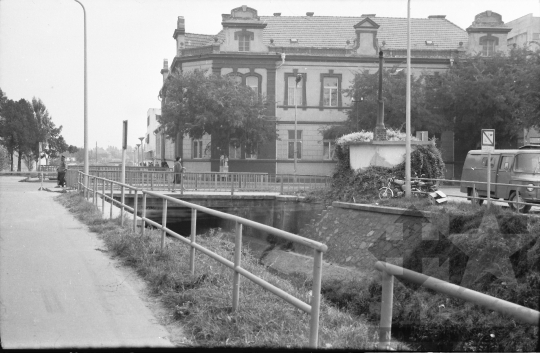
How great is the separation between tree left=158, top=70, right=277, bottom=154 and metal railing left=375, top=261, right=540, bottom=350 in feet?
131

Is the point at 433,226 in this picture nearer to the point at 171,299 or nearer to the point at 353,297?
the point at 353,297

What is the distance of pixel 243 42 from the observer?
4797 centimetres

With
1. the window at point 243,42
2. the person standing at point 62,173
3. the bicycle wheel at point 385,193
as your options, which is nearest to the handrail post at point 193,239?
the bicycle wheel at point 385,193

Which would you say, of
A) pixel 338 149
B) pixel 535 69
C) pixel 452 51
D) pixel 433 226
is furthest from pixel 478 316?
pixel 452 51

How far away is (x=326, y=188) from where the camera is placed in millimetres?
27750

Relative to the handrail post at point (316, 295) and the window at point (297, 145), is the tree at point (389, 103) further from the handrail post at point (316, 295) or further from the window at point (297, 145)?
the handrail post at point (316, 295)

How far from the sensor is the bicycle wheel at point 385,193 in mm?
23625

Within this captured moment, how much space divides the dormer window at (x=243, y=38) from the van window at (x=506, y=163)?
1087 inches

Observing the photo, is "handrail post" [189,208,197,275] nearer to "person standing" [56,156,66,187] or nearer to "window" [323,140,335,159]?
→ "person standing" [56,156,66,187]

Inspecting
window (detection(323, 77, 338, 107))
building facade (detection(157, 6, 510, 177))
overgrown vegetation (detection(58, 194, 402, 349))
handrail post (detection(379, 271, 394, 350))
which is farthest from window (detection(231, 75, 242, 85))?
handrail post (detection(379, 271, 394, 350))

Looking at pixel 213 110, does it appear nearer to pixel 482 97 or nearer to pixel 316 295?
pixel 482 97

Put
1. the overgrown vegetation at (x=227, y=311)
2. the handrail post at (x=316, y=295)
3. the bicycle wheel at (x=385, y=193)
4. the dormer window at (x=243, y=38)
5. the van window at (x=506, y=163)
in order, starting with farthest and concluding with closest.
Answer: the dormer window at (x=243, y=38)
the bicycle wheel at (x=385, y=193)
the van window at (x=506, y=163)
the overgrown vegetation at (x=227, y=311)
the handrail post at (x=316, y=295)

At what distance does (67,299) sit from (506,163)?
1898 centimetres

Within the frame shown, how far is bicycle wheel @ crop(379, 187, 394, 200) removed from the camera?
23.6 metres
